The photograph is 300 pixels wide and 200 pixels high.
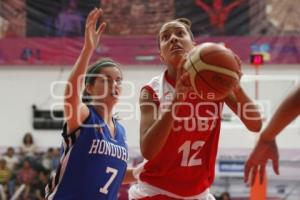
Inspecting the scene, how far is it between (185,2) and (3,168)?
14.4 feet

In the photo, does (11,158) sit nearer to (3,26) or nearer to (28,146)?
(28,146)

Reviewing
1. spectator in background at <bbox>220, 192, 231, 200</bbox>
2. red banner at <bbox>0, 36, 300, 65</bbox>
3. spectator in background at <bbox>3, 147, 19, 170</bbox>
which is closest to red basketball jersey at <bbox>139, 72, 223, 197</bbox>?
spectator in background at <bbox>220, 192, 231, 200</bbox>

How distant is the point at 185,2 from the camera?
9.88 meters

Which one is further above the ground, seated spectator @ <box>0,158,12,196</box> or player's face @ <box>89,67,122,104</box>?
player's face @ <box>89,67,122,104</box>

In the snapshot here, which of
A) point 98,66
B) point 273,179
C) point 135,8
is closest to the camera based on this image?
point 98,66

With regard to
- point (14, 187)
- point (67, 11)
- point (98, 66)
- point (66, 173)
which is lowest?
point (14, 187)

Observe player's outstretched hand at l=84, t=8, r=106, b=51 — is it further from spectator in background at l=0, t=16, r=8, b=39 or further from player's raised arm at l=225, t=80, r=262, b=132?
spectator in background at l=0, t=16, r=8, b=39

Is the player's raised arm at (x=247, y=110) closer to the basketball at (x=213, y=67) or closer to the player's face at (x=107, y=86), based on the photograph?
the basketball at (x=213, y=67)

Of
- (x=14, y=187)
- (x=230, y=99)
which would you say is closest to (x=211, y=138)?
(x=230, y=99)

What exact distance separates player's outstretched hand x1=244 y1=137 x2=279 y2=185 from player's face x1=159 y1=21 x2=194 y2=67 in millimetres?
971

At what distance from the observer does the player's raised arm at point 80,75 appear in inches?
105

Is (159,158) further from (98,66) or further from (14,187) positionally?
(14,187)

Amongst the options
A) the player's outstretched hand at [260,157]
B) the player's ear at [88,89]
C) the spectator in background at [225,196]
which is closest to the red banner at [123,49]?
the spectator in background at [225,196]

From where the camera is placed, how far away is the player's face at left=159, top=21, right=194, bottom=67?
2922mm
